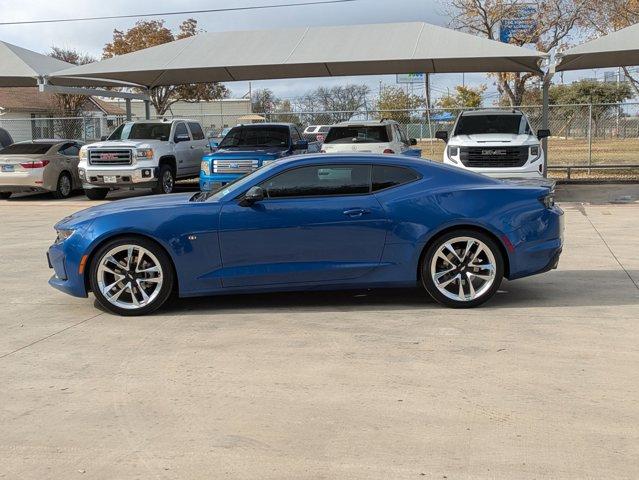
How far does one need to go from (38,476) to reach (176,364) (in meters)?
1.83

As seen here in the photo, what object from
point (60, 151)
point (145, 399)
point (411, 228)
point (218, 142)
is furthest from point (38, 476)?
point (60, 151)

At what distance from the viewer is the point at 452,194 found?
705 cm

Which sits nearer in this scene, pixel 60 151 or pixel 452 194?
pixel 452 194

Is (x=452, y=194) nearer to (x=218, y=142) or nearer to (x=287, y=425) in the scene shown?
(x=287, y=425)

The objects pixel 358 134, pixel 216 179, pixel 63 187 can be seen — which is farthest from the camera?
pixel 63 187

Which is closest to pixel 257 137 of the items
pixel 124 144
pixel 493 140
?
pixel 124 144

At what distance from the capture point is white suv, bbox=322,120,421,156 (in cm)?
1611

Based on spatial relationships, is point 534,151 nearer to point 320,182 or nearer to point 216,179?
point 216,179

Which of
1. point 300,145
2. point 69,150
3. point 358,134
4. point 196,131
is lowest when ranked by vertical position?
point 300,145

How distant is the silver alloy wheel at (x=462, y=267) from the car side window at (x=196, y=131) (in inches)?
578

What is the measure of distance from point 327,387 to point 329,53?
15035mm

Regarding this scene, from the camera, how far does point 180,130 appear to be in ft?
65.4

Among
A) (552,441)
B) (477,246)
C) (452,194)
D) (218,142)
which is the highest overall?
(218,142)

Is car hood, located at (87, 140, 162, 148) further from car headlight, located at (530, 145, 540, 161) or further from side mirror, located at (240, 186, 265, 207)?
side mirror, located at (240, 186, 265, 207)
